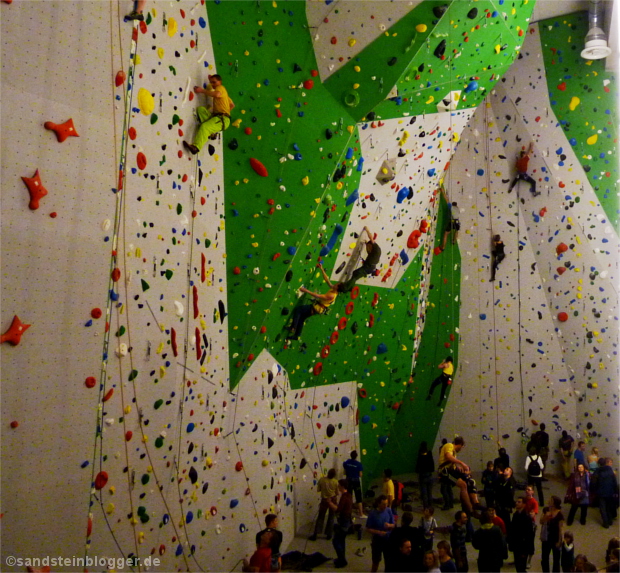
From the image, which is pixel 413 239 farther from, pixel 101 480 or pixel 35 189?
pixel 35 189

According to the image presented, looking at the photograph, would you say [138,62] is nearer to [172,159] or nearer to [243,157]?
[172,159]

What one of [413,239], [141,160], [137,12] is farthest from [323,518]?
[137,12]

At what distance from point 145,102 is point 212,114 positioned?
2.25 feet

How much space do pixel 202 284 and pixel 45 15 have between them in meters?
2.25

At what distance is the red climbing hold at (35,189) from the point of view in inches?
136

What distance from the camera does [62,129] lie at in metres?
3.65

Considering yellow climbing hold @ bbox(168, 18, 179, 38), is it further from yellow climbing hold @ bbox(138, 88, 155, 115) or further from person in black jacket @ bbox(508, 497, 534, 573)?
person in black jacket @ bbox(508, 497, 534, 573)

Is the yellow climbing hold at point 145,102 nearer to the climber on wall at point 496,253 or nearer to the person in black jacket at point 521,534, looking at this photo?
the person in black jacket at point 521,534

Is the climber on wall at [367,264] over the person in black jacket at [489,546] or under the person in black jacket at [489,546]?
over

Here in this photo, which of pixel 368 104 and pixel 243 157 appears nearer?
pixel 243 157

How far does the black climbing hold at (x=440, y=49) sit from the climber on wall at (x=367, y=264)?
6.34 ft

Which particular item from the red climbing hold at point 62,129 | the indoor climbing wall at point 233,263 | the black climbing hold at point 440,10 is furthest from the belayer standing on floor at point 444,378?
the red climbing hold at point 62,129

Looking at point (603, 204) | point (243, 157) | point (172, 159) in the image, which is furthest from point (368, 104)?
point (603, 204)

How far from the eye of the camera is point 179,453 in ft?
16.0
